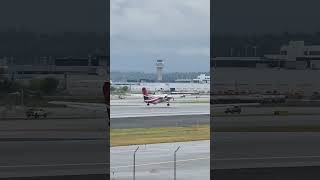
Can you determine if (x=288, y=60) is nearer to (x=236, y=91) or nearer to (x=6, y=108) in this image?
(x=236, y=91)

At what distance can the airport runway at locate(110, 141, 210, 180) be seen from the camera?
6621mm

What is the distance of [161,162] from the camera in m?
7.89

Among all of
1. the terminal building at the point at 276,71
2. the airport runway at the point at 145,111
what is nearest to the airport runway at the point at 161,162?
the terminal building at the point at 276,71

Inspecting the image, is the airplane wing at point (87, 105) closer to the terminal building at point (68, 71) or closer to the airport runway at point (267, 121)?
the terminal building at point (68, 71)

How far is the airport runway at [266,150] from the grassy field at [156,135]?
415 cm

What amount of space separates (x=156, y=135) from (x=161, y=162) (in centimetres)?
413

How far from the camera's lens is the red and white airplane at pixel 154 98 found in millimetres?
21016

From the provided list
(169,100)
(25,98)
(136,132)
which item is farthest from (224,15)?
(169,100)

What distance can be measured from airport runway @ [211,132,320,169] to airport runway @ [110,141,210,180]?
0.56m

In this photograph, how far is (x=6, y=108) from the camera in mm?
5238

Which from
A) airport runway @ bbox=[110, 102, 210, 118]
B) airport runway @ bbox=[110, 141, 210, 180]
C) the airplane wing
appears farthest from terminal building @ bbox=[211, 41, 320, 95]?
airport runway @ bbox=[110, 102, 210, 118]

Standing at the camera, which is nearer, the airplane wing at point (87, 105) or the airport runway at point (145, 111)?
the airplane wing at point (87, 105)

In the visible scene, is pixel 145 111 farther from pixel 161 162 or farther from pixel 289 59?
pixel 289 59

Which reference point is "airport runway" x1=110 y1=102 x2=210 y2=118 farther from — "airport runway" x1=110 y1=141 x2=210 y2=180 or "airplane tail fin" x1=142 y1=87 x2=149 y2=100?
"airport runway" x1=110 y1=141 x2=210 y2=180
